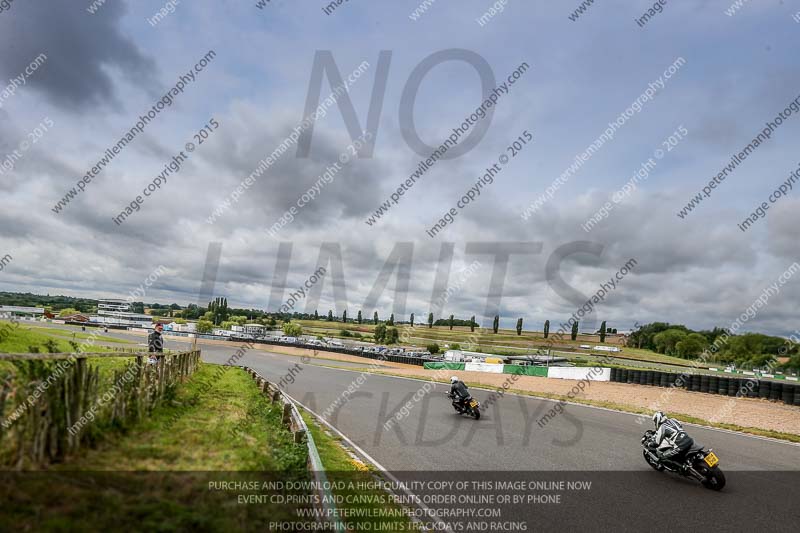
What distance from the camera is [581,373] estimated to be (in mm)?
35188

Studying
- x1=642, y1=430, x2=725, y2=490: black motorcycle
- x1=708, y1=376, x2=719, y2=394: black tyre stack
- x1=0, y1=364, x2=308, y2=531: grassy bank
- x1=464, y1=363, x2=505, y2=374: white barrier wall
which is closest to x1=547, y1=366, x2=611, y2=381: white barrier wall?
x1=464, y1=363, x2=505, y2=374: white barrier wall

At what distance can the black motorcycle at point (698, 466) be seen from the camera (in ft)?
28.0

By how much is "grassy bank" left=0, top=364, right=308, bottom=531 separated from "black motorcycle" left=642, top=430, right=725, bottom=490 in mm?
6924

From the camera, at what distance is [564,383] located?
3222 centimetres

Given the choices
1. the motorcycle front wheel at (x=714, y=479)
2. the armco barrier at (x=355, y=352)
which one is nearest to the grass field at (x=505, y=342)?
the armco barrier at (x=355, y=352)

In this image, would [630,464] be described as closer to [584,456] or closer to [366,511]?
[584,456]

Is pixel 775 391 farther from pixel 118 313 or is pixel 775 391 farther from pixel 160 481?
pixel 118 313

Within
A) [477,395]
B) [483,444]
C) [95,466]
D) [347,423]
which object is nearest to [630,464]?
[483,444]

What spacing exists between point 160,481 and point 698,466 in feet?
28.8

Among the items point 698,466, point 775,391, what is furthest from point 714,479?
point 775,391

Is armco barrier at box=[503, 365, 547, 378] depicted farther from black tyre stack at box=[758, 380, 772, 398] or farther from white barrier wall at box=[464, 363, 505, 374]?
black tyre stack at box=[758, 380, 772, 398]

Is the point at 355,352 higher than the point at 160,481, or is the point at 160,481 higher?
the point at 160,481

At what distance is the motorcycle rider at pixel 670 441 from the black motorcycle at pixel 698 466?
0.07 metres

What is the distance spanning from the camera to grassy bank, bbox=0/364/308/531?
4410 mm
